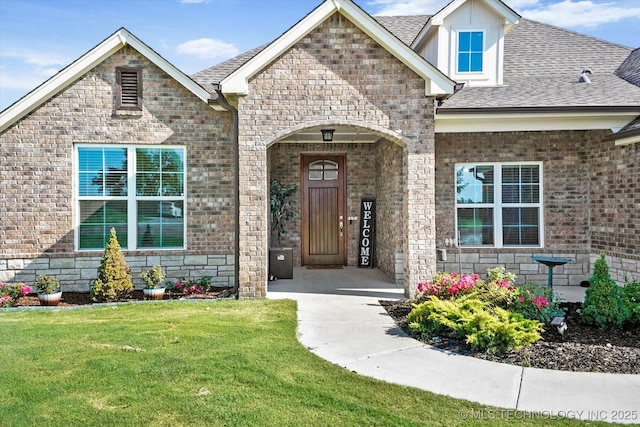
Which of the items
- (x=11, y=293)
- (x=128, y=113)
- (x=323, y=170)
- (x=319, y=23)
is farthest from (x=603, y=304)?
(x=11, y=293)

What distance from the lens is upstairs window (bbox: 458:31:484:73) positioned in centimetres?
1056

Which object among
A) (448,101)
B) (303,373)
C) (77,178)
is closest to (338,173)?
(448,101)

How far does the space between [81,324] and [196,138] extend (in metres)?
4.25

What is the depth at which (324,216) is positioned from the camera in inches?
496

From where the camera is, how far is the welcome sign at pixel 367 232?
12312mm

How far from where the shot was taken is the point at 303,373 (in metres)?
4.81

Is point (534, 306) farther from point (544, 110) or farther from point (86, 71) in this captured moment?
point (86, 71)

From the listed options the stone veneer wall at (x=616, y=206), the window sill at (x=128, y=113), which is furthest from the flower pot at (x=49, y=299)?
the stone veneer wall at (x=616, y=206)

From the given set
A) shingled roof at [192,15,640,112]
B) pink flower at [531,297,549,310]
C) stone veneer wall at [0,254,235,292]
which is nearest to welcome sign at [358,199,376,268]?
shingled roof at [192,15,640,112]

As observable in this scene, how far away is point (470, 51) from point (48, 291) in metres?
9.65

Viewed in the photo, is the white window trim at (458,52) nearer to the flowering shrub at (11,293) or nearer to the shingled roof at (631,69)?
the shingled roof at (631,69)

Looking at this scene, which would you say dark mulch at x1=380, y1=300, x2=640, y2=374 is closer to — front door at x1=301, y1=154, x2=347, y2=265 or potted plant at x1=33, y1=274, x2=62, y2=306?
front door at x1=301, y1=154, x2=347, y2=265

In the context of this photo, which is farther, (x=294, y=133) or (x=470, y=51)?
(x=470, y=51)

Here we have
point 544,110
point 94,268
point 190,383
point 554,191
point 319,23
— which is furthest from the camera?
point 554,191
